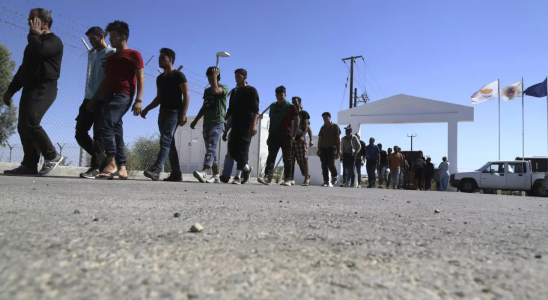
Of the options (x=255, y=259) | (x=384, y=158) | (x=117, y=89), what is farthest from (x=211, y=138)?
(x=384, y=158)

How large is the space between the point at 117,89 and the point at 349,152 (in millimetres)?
6965

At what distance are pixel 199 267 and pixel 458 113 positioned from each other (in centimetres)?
1958

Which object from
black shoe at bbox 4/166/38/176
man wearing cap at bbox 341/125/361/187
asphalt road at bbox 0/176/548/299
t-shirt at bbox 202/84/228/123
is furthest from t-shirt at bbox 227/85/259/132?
man wearing cap at bbox 341/125/361/187

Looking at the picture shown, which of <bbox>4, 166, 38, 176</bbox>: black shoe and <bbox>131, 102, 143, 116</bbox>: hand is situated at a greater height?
<bbox>131, 102, 143, 116</bbox>: hand

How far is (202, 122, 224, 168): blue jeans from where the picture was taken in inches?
230

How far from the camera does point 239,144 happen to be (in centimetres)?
591

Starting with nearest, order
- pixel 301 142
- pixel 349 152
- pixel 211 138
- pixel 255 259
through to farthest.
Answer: pixel 255 259
pixel 211 138
pixel 301 142
pixel 349 152

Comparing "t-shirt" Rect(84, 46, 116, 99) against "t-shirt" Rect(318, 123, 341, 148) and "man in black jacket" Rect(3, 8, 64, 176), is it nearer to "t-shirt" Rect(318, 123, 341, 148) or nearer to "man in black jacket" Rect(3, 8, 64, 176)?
"man in black jacket" Rect(3, 8, 64, 176)

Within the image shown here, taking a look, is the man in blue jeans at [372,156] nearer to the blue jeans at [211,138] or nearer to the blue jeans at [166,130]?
the blue jeans at [211,138]

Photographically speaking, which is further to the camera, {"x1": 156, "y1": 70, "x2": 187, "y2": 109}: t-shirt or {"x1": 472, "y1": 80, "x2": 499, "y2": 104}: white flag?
{"x1": 472, "y1": 80, "x2": 499, "y2": 104}: white flag

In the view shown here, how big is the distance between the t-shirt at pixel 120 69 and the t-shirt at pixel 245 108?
1.62m

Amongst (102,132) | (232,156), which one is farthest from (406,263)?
(232,156)

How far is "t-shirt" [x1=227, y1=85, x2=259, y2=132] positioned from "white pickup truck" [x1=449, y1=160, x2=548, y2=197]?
44.8 feet

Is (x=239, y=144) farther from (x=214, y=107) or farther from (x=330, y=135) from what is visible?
(x=330, y=135)
